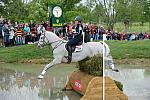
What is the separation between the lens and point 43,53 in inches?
875

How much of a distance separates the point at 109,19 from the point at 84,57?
1519 inches

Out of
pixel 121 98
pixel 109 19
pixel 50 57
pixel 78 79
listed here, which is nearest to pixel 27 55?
pixel 50 57

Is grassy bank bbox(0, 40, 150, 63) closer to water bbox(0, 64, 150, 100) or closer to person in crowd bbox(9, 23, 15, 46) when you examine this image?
water bbox(0, 64, 150, 100)

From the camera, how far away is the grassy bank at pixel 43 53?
2166cm

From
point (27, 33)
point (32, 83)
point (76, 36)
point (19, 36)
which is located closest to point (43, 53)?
point (19, 36)

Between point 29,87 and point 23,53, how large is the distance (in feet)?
28.6

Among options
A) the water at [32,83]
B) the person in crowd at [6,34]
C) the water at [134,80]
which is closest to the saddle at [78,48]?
the water at [32,83]

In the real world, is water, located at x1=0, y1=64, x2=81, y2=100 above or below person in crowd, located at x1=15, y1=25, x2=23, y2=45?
below

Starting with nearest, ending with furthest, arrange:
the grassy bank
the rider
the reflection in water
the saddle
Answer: the reflection in water
the rider
the saddle
the grassy bank

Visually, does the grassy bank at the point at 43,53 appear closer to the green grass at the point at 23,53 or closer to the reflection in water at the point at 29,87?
the green grass at the point at 23,53

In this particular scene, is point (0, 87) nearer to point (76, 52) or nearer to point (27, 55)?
point (76, 52)

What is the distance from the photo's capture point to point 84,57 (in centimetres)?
1381

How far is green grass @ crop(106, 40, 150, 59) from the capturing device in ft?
71.6

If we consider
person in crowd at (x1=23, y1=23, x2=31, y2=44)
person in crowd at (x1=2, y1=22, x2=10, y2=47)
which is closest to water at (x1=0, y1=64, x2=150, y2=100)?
person in crowd at (x1=2, y1=22, x2=10, y2=47)
